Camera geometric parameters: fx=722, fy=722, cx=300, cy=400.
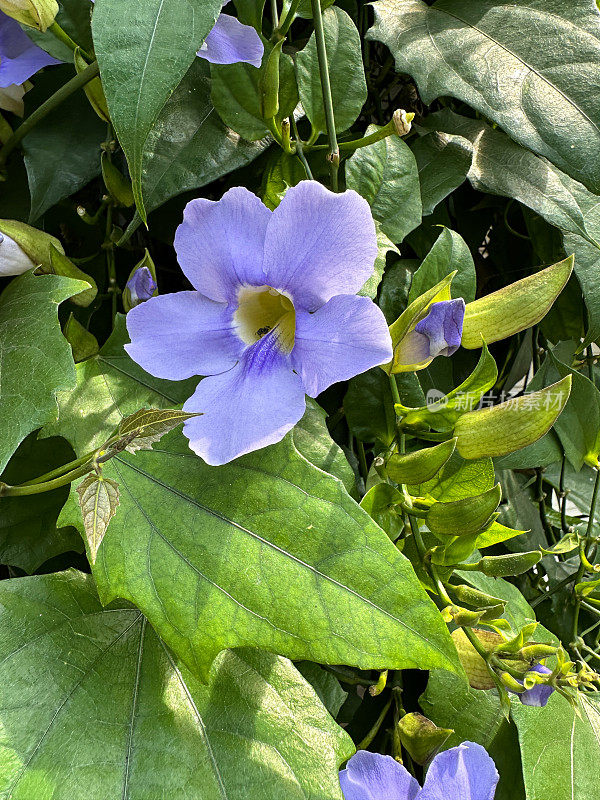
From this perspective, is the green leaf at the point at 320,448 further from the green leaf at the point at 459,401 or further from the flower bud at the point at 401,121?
the flower bud at the point at 401,121

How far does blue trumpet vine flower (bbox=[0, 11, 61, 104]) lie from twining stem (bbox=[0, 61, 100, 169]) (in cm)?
2

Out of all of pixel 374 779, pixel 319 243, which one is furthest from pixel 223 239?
pixel 374 779

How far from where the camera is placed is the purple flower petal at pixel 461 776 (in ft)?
1.12

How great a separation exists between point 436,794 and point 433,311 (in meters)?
0.23

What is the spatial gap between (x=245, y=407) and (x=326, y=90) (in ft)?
0.66

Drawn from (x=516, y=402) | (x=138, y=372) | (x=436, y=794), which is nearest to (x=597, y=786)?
(x=436, y=794)

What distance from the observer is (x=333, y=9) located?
43 centimetres

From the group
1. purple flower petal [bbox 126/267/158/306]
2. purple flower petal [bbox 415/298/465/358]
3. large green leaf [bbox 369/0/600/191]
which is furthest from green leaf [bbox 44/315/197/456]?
large green leaf [bbox 369/0/600/191]

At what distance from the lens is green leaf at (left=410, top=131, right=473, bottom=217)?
462 mm

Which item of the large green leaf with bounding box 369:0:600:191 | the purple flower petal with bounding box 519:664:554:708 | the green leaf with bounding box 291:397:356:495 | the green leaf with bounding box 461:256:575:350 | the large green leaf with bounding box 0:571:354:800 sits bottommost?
the large green leaf with bounding box 0:571:354:800

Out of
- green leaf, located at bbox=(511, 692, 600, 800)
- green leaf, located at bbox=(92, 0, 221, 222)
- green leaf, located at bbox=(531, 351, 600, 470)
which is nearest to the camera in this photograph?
green leaf, located at bbox=(92, 0, 221, 222)

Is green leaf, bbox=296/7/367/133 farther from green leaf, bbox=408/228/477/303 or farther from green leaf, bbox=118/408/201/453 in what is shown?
green leaf, bbox=118/408/201/453

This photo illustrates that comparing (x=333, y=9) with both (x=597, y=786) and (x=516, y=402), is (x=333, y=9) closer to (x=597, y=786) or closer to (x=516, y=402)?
(x=516, y=402)

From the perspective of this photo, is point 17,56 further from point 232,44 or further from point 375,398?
point 375,398
